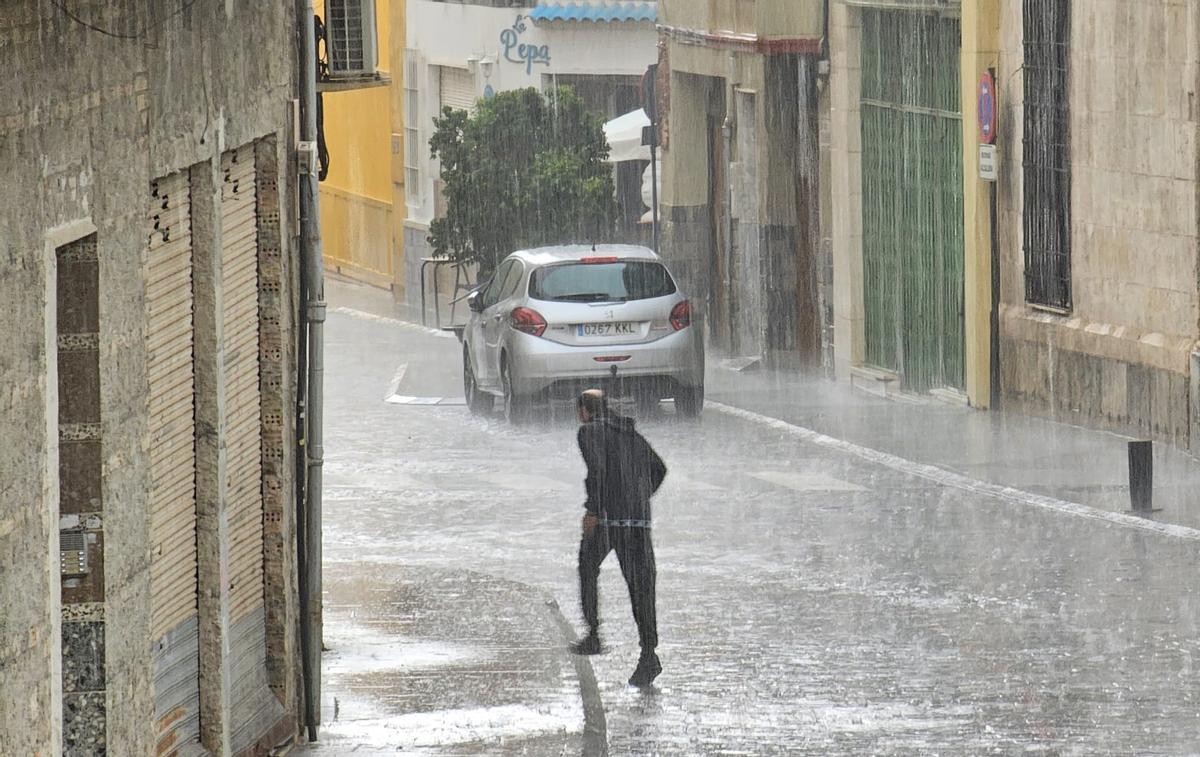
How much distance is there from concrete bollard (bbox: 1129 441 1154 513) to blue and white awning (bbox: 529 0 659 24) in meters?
19.8

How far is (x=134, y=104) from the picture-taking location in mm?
9008

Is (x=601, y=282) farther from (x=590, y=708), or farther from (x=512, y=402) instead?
(x=590, y=708)

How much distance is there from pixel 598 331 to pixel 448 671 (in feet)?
34.2

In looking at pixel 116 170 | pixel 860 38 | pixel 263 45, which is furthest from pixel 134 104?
pixel 860 38

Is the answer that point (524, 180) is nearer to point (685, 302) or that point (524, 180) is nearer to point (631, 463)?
point (685, 302)

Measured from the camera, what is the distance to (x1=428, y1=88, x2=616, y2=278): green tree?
32875 millimetres

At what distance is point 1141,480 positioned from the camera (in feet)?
58.4

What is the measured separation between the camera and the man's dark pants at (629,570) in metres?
13.1

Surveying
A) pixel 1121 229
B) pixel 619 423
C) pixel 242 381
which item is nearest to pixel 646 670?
pixel 619 423

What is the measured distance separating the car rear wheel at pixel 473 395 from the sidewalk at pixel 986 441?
2415 mm

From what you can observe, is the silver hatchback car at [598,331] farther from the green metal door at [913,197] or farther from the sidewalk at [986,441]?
the green metal door at [913,197]

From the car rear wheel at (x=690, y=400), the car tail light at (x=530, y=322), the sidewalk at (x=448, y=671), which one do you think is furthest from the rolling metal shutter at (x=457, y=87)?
the sidewalk at (x=448, y=671)

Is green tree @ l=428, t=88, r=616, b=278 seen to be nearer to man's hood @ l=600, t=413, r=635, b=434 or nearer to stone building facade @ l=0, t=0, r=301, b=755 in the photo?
man's hood @ l=600, t=413, r=635, b=434

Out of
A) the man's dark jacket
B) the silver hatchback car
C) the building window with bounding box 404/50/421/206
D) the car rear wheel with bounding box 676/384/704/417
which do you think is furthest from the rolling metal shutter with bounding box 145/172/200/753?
the building window with bounding box 404/50/421/206
